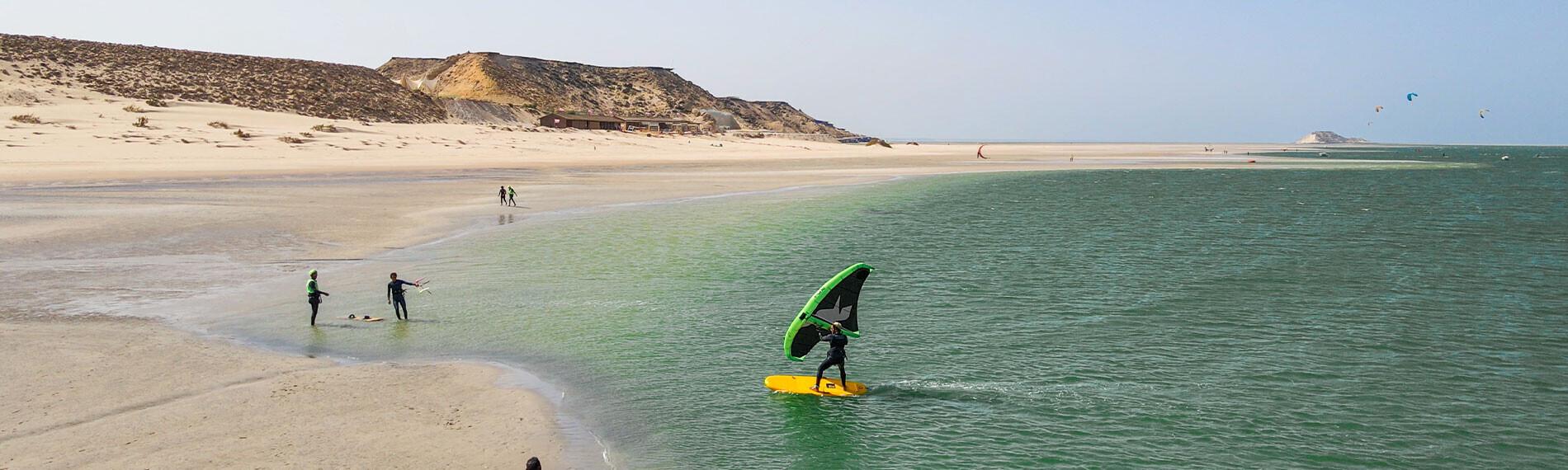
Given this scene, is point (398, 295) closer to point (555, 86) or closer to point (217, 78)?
point (217, 78)

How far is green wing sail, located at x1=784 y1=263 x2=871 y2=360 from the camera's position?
16.6 m

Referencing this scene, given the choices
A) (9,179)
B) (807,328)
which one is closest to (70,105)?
(9,179)

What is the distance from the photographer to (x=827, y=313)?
16.8 m

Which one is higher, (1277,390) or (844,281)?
(844,281)

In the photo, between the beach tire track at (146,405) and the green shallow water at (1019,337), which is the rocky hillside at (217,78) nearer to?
the green shallow water at (1019,337)

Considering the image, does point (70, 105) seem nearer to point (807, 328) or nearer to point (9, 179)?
point (9, 179)

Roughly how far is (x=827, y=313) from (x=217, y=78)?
87.9m

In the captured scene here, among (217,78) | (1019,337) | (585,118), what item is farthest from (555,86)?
(1019,337)

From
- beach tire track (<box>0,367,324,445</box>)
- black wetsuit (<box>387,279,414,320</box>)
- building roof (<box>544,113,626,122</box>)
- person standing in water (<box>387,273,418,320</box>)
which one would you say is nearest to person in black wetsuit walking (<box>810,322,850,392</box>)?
beach tire track (<box>0,367,324,445</box>)

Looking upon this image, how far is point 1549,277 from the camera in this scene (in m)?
28.8

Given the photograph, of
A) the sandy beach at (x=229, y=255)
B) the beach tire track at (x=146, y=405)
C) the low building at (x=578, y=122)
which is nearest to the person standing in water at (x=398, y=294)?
the sandy beach at (x=229, y=255)

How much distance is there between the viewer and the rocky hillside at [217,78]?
77812mm

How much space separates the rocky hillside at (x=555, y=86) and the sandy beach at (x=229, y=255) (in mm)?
78641

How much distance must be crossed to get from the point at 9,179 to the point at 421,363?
39263 millimetres
